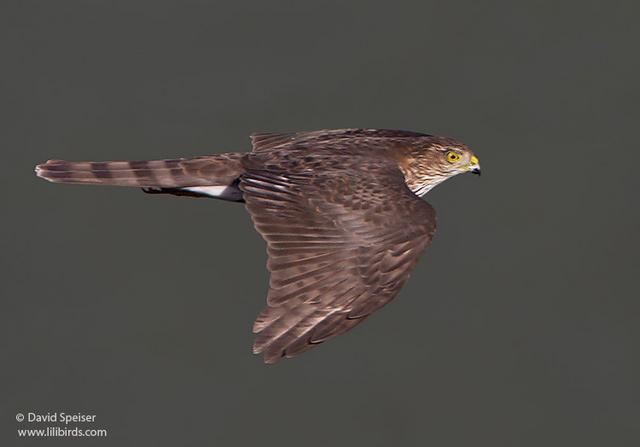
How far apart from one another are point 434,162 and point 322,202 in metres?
2.14

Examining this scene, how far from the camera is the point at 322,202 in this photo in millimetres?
13039

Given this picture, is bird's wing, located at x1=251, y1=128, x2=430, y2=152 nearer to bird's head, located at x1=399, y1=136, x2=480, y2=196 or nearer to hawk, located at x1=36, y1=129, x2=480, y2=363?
hawk, located at x1=36, y1=129, x2=480, y2=363

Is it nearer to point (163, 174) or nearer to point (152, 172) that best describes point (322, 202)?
point (163, 174)

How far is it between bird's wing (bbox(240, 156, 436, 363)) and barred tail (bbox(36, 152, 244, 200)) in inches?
19.2

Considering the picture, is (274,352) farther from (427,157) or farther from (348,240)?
(427,157)

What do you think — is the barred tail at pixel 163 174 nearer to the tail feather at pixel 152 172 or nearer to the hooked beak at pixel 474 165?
the tail feather at pixel 152 172

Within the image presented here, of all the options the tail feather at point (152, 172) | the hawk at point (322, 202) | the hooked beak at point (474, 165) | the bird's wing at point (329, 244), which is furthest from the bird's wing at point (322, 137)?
the bird's wing at point (329, 244)

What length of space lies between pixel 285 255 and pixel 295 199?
34.4 inches

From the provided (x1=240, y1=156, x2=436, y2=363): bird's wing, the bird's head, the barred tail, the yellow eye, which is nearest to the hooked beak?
the bird's head

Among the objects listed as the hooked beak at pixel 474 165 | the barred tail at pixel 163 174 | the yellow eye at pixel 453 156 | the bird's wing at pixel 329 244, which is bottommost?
the bird's wing at pixel 329 244

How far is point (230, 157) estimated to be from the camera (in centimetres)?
1416

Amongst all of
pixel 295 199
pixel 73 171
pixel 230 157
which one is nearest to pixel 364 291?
pixel 295 199

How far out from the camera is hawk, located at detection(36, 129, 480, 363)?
1188 cm

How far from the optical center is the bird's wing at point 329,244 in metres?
11.7
